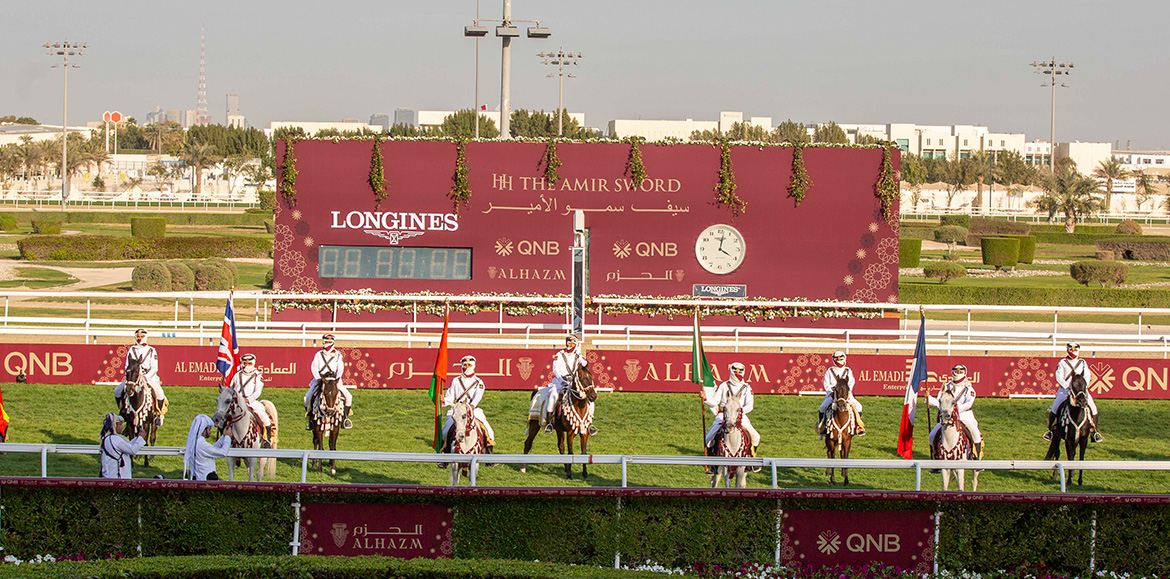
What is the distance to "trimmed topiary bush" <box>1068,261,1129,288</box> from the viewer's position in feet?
125

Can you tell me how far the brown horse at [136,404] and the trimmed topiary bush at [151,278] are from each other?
17024mm

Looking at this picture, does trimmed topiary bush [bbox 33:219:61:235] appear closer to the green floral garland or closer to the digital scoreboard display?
the digital scoreboard display

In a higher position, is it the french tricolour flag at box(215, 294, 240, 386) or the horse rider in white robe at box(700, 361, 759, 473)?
the french tricolour flag at box(215, 294, 240, 386)

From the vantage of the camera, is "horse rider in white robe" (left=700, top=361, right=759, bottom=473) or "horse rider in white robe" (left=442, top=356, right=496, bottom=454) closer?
"horse rider in white robe" (left=700, top=361, right=759, bottom=473)

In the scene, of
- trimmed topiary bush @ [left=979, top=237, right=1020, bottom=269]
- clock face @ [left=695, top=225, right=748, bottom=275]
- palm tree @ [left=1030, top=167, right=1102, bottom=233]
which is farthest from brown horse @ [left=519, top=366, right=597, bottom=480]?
palm tree @ [left=1030, top=167, right=1102, bottom=233]

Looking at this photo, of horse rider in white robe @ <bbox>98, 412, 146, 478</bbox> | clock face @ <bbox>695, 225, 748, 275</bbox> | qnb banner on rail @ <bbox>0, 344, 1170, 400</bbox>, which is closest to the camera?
horse rider in white robe @ <bbox>98, 412, 146, 478</bbox>

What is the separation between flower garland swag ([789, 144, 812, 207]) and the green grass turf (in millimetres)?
4561

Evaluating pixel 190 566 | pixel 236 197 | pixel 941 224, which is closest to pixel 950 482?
pixel 190 566

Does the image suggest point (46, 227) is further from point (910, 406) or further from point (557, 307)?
point (910, 406)

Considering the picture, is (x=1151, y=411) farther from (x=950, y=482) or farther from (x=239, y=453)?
(x=239, y=453)

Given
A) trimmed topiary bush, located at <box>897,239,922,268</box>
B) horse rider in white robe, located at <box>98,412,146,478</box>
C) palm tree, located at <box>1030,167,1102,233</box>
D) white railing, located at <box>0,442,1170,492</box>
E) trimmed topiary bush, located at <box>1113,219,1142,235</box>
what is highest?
palm tree, located at <box>1030,167,1102,233</box>

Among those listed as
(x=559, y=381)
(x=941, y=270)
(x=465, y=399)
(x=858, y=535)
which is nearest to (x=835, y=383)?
(x=559, y=381)

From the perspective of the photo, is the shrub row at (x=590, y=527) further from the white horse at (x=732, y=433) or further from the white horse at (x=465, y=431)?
the white horse at (x=465, y=431)

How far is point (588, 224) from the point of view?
21078mm
